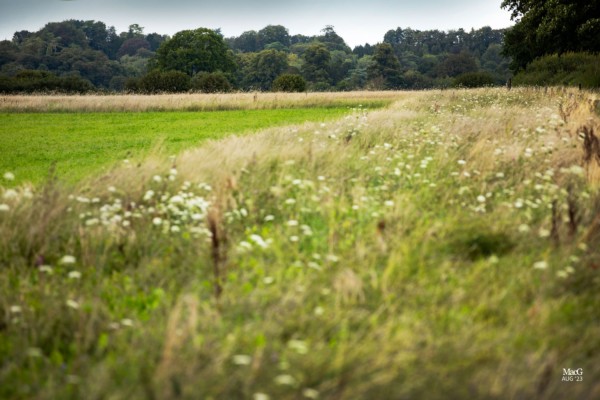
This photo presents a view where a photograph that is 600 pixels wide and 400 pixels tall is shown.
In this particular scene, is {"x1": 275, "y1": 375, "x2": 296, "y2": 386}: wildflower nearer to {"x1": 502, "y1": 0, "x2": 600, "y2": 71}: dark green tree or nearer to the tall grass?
{"x1": 502, "y1": 0, "x2": 600, "y2": 71}: dark green tree

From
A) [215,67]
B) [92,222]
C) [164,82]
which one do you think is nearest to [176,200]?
[92,222]

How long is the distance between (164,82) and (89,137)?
3226 centimetres

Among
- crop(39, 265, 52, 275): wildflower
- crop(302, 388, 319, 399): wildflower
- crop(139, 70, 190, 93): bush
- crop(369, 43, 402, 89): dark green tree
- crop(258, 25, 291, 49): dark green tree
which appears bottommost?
crop(302, 388, 319, 399): wildflower

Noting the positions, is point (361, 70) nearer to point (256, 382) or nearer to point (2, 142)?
point (2, 142)

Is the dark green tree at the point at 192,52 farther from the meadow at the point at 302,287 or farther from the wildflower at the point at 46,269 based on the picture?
the wildflower at the point at 46,269

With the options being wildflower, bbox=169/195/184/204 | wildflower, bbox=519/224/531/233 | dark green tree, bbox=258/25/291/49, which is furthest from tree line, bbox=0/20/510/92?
dark green tree, bbox=258/25/291/49

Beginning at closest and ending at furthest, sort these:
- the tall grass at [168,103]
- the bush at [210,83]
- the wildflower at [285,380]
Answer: the wildflower at [285,380], the tall grass at [168,103], the bush at [210,83]

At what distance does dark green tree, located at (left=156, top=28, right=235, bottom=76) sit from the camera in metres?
73.2

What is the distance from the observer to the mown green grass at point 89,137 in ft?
35.8

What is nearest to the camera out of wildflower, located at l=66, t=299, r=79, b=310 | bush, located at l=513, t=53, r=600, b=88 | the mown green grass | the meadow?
the meadow

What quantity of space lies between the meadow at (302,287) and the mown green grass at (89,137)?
10.0 feet

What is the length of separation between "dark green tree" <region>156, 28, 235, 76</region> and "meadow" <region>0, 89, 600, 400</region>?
70519 mm

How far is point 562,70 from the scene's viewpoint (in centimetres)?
3117

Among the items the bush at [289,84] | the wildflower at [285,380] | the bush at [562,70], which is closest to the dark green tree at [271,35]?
the bush at [289,84]
